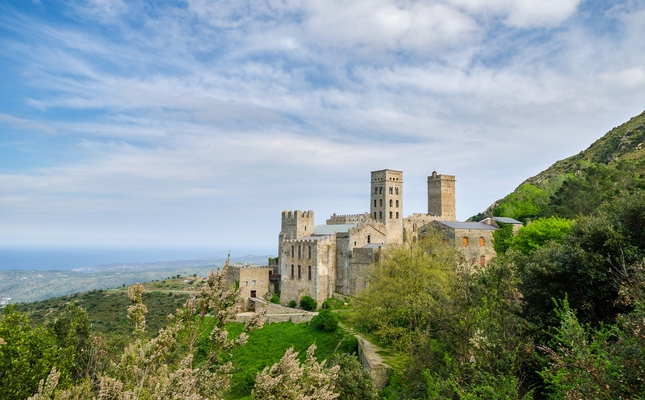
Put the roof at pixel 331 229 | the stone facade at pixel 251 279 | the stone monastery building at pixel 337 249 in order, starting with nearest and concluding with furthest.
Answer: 1. the stone monastery building at pixel 337 249
2. the stone facade at pixel 251 279
3. the roof at pixel 331 229

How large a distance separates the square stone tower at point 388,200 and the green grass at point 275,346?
20.0 meters

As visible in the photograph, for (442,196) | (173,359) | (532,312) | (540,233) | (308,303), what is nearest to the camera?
(532,312)

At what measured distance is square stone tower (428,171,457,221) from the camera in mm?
77312

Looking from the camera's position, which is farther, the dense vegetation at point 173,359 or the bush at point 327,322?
the bush at point 327,322

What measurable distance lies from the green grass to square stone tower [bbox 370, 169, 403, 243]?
789 inches

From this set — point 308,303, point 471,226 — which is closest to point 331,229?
point 308,303

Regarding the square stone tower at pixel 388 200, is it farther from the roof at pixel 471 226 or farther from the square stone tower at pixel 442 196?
the square stone tower at pixel 442 196

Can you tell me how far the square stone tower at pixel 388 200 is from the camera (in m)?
57.8

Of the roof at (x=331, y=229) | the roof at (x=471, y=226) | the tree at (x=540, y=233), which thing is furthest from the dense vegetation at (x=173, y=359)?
the tree at (x=540, y=233)

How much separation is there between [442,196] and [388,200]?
2305cm

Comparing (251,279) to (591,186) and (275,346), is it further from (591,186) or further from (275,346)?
(591,186)

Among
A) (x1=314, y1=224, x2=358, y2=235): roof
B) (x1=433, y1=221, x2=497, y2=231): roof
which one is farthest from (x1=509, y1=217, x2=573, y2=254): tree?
(x1=314, y1=224, x2=358, y2=235): roof

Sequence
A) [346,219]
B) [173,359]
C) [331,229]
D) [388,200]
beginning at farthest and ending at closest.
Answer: [346,219] → [388,200] → [331,229] → [173,359]

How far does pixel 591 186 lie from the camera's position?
5100 cm
